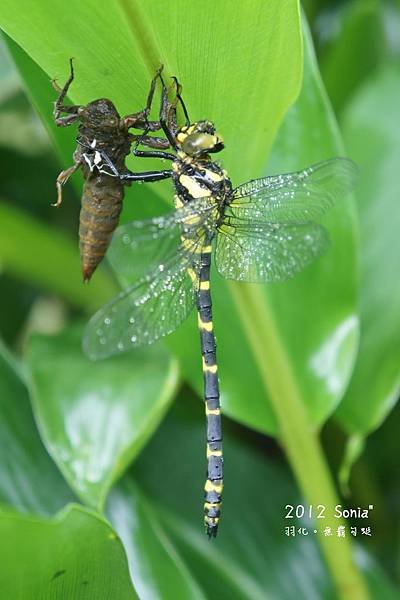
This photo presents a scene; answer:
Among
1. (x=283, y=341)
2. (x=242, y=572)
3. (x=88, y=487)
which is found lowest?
(x=242, y=572)

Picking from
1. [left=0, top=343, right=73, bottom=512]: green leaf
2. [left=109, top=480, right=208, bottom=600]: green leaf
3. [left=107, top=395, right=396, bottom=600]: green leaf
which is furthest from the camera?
[left=107, top=395, right=396, bottom=600]: green leaf

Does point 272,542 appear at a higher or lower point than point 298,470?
lower

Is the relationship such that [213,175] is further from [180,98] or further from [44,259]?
[44,259]

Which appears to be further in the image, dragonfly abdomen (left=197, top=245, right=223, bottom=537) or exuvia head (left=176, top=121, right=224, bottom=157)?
dragonfly abdomen (left=197, top=245, right=223, bottom=537)

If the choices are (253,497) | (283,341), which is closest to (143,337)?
(283,341)

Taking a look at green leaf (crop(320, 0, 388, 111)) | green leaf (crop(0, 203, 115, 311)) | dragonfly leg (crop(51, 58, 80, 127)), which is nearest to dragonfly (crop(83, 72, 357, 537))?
dragonfly leg (crop(51, 58, 80, 127))

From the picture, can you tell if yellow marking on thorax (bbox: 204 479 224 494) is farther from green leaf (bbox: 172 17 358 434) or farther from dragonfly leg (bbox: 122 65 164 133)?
dragonfly leg (bbox: 122 65 164 133)

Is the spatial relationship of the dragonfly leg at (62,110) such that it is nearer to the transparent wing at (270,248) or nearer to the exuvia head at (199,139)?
the exuvia head at (199,139)

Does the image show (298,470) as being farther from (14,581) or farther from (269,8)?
(269,8)
